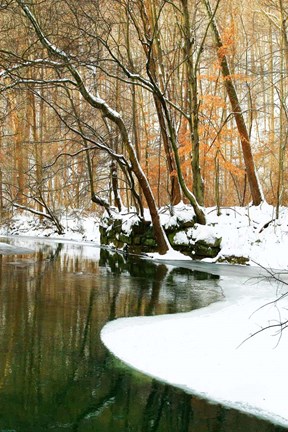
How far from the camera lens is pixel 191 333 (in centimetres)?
534

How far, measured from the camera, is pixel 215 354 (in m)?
→ 4.55

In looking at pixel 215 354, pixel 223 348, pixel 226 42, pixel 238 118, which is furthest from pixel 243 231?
pixel 215 354

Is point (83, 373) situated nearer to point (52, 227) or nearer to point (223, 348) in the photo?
point (223, 348)

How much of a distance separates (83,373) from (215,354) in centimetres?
136

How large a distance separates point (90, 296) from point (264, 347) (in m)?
3.96

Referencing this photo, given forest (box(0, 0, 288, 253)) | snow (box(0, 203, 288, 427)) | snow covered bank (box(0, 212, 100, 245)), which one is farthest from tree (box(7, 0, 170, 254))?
snow covered bank (box(0, 212, 100, 245))

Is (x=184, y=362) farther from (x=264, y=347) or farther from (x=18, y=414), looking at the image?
(x=18, y=414)

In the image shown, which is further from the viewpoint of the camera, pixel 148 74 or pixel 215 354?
pixel 148 74

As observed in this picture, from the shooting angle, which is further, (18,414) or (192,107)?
(192,107)

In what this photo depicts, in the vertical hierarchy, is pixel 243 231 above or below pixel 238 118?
below

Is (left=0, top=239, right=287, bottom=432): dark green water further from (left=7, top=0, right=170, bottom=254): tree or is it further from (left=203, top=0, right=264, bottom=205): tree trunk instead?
(left=203, top=0, right=264, bottom=205): tree trunk

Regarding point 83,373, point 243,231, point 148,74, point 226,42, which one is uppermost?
point 226,42

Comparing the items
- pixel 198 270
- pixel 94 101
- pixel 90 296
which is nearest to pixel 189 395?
pixel 90 296

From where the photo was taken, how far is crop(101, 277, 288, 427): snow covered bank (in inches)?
144
